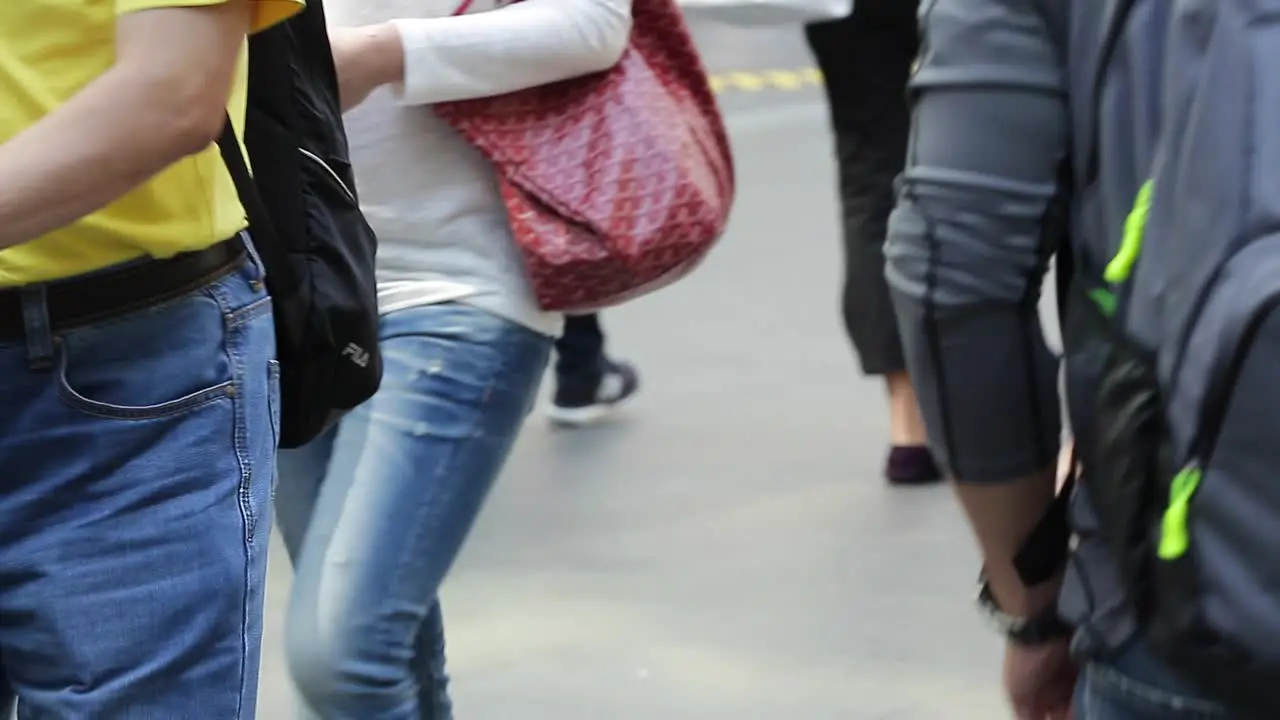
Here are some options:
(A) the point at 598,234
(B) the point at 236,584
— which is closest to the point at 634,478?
(A) the point at 598,234

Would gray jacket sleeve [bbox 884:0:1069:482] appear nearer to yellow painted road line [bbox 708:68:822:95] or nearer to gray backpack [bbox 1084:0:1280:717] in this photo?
gray backpack [bbox 1084:0:1280:717]

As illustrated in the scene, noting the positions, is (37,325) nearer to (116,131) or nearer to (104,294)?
(104,294)

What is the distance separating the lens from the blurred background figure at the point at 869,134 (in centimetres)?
457

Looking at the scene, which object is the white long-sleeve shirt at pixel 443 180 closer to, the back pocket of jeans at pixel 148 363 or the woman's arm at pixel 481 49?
the woman's arm at pixel 481 49

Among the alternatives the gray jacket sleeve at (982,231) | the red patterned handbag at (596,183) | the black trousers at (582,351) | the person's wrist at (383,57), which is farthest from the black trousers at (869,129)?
the gray jacket sleeve at (982,231)

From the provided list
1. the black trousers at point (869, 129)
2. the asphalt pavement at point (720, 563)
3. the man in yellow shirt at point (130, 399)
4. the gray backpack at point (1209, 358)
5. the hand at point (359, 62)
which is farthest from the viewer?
the black trousers at point (869, 129)

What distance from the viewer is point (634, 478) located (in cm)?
493

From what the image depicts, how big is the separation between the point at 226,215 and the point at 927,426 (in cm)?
61

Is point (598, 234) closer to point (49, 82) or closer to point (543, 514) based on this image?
point (49, 82)

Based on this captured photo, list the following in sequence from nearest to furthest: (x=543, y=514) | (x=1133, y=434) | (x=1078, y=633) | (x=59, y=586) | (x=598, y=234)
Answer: (x=1133, y=434), (x=1078, y=633), (x=59, y=586), (x=598, y=234), (x=543, y=514)

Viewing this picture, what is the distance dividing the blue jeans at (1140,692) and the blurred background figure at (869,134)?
10.2ft

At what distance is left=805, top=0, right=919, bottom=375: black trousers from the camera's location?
4570mm

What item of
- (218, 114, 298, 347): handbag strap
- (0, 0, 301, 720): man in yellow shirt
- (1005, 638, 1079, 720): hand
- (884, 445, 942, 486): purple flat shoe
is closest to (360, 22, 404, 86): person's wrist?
(218, 114, 298, 347): handbag strap

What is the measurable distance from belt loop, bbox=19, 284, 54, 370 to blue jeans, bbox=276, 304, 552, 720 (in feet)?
2.42
